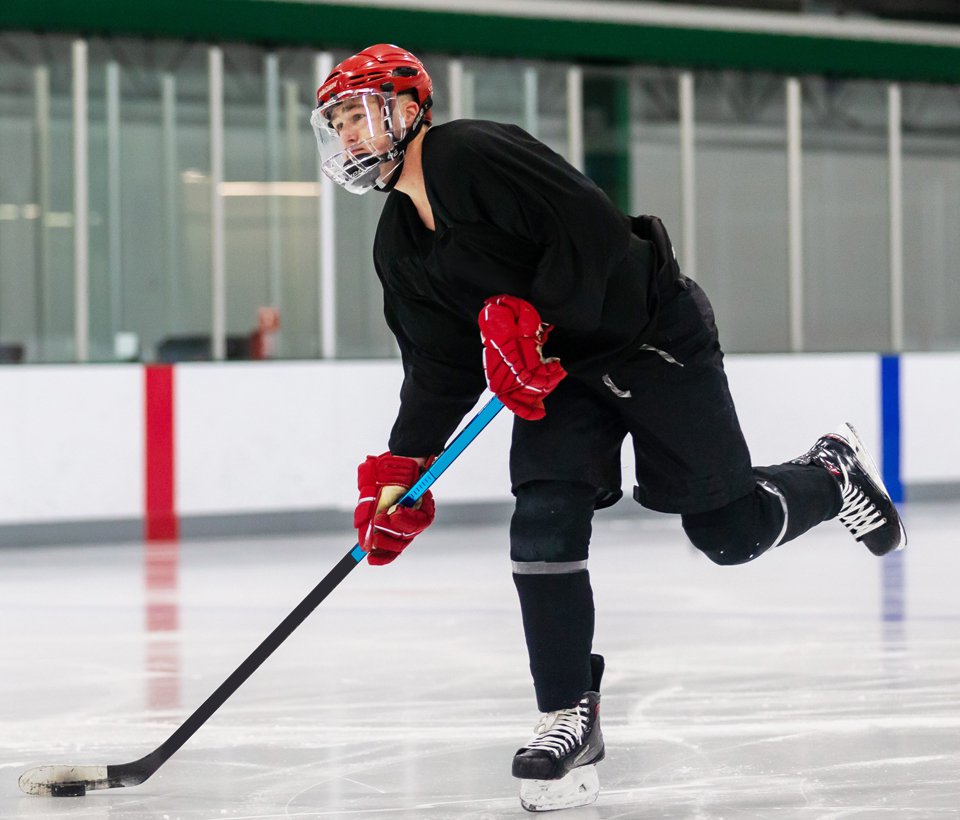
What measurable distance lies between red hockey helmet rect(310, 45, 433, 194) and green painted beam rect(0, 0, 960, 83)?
421 centimetres

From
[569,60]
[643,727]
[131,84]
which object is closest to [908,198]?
[569,60]

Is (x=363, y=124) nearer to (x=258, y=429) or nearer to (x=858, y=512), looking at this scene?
(x=858, y=512)

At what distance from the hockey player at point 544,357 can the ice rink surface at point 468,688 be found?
23 centimetres

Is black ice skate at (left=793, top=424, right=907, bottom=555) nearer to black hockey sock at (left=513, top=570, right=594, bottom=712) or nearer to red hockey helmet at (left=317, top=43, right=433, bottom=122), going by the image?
black hockey sock at (left=513, top=570, right=594, bottom=712)

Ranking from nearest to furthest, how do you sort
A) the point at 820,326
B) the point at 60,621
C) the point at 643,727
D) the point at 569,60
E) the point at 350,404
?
the point at 643,727, the point at 60,621, the point at 350,404, the point at 569,60, the point at 820,326

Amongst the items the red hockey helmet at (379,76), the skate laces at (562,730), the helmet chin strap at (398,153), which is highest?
the red hockey helmet at (379,76)

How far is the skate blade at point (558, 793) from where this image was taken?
1.87 metres

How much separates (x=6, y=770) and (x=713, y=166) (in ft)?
18.9

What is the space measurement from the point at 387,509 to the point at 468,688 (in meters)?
0.70

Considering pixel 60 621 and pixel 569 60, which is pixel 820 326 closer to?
pixel 569 60

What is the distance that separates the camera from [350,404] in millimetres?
5688

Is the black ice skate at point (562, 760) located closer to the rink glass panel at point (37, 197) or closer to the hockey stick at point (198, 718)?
Answer: the hockey stick at point (198, 718)

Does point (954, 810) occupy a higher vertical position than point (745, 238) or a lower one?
lower

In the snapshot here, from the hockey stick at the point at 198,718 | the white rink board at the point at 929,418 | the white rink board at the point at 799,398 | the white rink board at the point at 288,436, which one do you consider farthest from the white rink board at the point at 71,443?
the hockey stick at the point at 198,718
